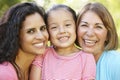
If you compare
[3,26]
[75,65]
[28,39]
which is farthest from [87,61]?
[3,26]

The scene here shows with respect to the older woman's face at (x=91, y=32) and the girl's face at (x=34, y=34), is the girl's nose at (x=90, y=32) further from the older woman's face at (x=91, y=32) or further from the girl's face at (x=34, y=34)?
the girl's face at (x=34, y=34)

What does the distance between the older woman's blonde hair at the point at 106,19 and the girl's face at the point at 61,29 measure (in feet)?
0.80

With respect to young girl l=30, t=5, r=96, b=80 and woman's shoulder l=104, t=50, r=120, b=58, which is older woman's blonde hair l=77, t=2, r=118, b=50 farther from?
young girl l=30, t=5, r=96, b=80

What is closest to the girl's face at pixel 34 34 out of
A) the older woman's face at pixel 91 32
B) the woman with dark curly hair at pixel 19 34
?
the woman with dark curly hair at pixel 19 34

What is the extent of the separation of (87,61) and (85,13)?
596 mm

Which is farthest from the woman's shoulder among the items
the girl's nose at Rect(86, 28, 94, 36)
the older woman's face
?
the girl's nose at Rect(86, 28, 94, 36)

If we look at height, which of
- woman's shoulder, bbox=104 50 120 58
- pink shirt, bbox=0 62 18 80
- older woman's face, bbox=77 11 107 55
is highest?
older woman's face, bbox=77 11 107 55

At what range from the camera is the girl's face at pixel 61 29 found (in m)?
3.71

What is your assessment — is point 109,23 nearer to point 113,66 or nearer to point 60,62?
point 113,66

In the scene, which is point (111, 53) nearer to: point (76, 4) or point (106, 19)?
point (106, 19)

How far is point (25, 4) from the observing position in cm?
373

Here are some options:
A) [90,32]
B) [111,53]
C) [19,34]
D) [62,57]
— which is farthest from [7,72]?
[111,53]

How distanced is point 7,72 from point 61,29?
0.69 m

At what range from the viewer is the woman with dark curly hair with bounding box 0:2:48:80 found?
143 inches
